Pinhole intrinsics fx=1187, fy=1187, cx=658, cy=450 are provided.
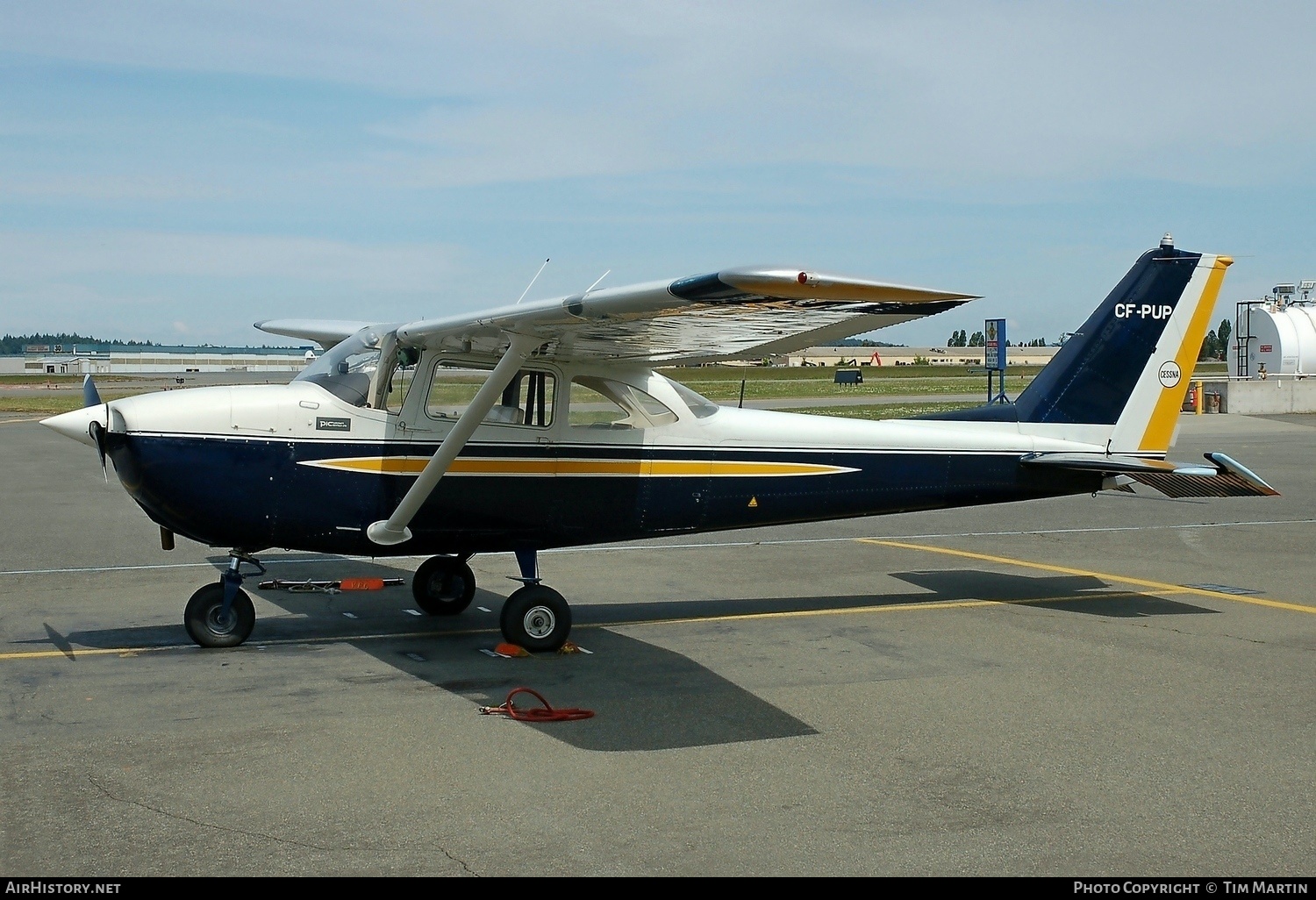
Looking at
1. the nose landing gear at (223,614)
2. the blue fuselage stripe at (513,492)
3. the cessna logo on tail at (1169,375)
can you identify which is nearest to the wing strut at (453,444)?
the blue fuselage stripe at (513,492)

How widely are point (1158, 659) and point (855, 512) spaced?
2541 mm

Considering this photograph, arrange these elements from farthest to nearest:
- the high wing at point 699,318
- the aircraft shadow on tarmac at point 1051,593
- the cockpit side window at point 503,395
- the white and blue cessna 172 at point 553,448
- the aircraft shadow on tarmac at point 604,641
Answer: the aircraft shadow on tarmac at point 1051,593 < the cockpit side window at point 503,395 < the white and blue cessna 172 at point 553,448 < the aircraft shadow on tarmac at point 604,641 < the high wing at point 699,318

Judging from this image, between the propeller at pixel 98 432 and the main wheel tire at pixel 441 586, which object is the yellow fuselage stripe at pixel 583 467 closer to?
the propeller at pixel 98 432

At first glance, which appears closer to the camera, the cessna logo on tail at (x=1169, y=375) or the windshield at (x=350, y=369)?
the windshield at (x=350, y=369)

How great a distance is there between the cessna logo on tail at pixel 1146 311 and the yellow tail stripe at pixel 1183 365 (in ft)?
0.75

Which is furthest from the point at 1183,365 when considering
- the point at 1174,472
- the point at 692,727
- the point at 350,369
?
the point at 350,369

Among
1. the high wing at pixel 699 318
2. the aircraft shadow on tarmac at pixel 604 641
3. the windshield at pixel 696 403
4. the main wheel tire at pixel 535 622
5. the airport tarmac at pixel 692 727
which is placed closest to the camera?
the airport tarmac at pixel 692 727

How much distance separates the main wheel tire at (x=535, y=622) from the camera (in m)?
8.05

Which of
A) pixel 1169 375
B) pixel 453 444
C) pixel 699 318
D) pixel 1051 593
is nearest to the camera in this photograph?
pixel 699 318

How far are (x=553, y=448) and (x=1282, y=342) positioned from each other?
42966 millimetres

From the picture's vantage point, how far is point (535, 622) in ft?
26.6

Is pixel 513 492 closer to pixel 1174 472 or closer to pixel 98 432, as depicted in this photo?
pixel 98 432
